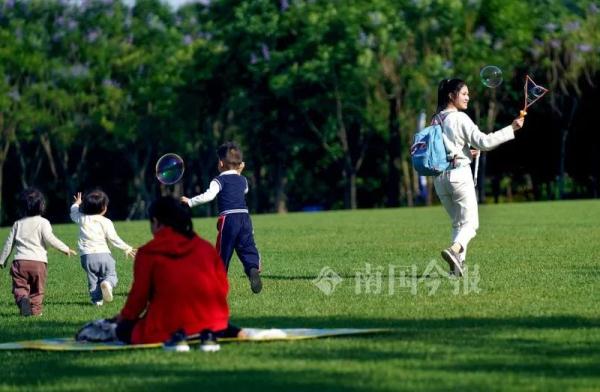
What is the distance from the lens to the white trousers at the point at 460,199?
15.3 m

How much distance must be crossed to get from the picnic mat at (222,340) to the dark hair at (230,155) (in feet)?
15.8

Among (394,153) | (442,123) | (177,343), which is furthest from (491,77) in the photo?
(394,153)

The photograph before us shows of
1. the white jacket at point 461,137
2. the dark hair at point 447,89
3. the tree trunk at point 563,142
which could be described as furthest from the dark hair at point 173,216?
the tree trunk at point 563,142

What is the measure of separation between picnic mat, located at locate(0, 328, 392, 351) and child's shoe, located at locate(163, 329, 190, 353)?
0.73 feet

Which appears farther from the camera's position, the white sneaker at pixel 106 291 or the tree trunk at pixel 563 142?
the tree trunk at pixel 563 142

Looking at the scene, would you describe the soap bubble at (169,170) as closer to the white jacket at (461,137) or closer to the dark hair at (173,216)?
the white jacket at (461,137)

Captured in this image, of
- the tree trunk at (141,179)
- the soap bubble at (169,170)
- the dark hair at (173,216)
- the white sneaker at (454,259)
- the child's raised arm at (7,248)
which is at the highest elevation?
the tree trunk at (141,179)

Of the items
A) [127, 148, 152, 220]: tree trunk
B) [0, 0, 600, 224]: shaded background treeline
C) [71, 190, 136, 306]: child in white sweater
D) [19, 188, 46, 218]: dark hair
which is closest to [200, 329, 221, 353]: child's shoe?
[19, 188, 46, 218]: dark hair

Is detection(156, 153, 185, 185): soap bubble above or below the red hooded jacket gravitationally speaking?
above

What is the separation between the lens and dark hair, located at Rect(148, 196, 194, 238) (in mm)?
9852

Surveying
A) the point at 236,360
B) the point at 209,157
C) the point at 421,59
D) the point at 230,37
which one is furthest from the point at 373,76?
the point at 236,360

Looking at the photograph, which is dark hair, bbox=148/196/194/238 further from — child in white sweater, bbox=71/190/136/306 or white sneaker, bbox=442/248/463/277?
white sneaker, bbox=442/248/463/277

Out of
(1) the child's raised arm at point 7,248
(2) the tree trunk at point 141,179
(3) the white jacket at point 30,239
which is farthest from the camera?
(2) the tree trunk at point 141,179

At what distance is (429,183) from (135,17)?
17542 mm
